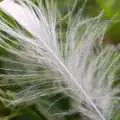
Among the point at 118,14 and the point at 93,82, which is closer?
the point at 93,82

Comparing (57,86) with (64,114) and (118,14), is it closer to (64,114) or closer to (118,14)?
(64,114)

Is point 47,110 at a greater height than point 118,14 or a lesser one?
lesser

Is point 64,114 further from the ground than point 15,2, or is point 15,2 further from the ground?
point 15,2

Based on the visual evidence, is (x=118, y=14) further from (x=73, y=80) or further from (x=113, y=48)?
(x=73, y=80)

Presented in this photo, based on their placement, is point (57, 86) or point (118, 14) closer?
point (57, 86)

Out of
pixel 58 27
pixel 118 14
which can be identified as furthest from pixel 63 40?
pixel 118 14

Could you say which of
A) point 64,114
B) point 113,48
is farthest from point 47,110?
point 113,48
